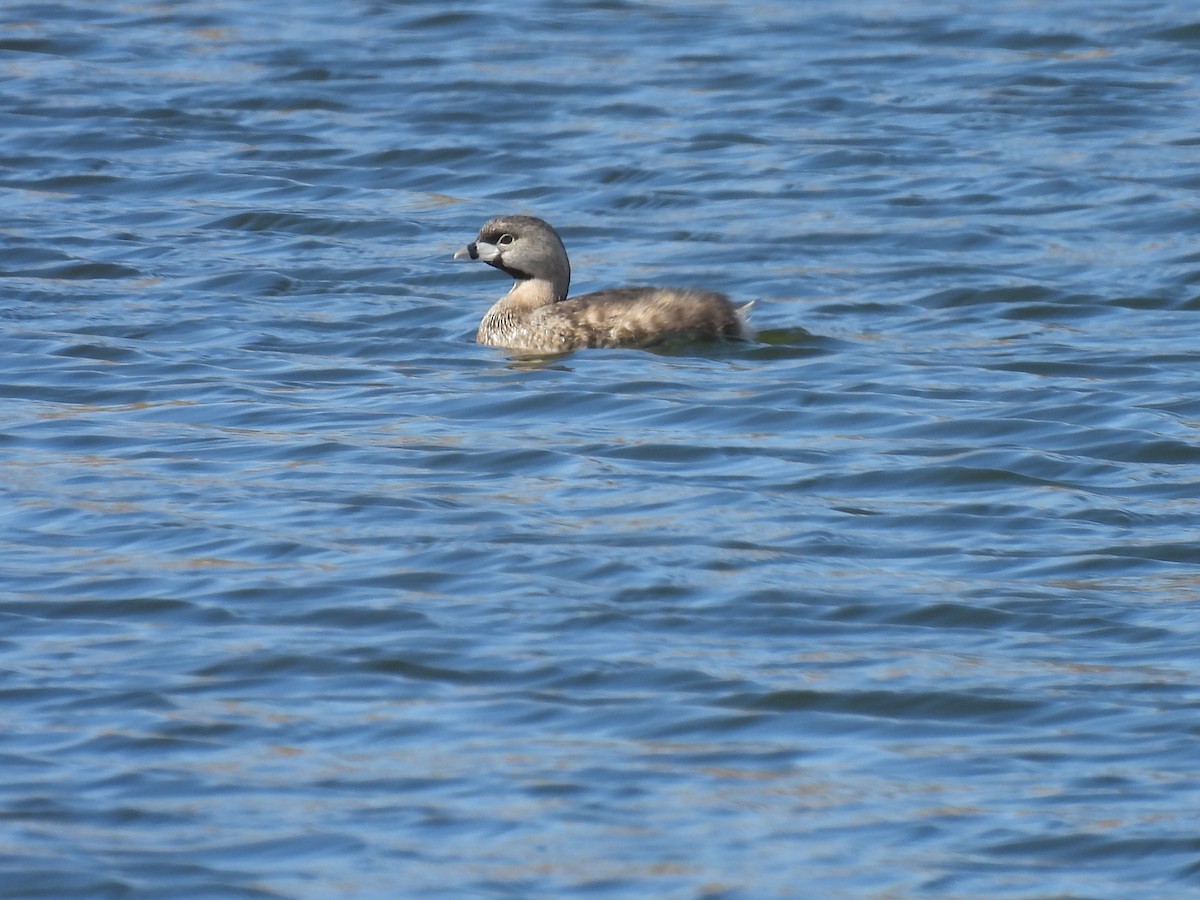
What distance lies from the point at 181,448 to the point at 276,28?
1130cm

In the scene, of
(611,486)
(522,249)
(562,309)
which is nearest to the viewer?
(611,486)

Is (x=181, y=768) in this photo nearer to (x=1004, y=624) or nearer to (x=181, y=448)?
(x=1004, y=624)

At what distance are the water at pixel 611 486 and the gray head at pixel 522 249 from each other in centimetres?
49

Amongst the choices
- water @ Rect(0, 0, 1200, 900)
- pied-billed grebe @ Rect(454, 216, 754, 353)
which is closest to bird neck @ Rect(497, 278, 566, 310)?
pied-billed grebe @ Rect(454, 216, 754, 353)

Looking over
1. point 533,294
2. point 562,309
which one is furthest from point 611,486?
point 533,294

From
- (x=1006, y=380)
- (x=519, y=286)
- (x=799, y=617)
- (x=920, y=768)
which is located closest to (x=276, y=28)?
(x=519, y=286)

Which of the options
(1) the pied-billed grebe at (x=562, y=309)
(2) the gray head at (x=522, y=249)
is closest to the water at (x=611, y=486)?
(1) the pied-billed grebe at (x=562, y=309)

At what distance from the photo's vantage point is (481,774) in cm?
691

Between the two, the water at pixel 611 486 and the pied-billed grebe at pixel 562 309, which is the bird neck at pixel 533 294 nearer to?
the pied-billed grebe at pixel 562 309

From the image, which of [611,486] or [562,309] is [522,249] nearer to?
[562,309]

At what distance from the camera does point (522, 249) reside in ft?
43.3

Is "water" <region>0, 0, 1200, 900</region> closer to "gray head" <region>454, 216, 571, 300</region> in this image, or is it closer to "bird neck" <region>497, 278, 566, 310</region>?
"bird neck" <region>497, 278, 566, 310</region>

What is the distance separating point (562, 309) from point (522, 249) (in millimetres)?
512

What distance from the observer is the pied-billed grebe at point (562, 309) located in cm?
1245
